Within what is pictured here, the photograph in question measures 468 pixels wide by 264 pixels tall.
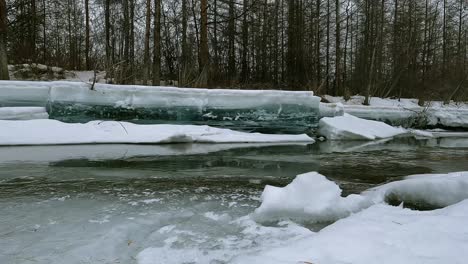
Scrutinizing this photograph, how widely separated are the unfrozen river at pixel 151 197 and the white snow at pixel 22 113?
5.04 feet

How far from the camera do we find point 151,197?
3.86 meters

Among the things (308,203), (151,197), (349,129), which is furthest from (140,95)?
(308,203)

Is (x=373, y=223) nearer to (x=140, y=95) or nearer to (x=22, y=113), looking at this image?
(x=140, y=95)

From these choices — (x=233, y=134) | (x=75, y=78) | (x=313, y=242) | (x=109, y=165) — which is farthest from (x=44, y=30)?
(x=313, y=242)

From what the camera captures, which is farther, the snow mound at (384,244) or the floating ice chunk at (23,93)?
the floating ice chunk at (23,93)

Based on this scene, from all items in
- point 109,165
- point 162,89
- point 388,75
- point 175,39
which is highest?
point 175,39

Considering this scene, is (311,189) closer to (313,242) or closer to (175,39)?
(313,242)

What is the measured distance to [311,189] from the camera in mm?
3359

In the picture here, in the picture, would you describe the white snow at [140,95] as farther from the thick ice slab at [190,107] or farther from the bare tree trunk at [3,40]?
the bare tree trunk at [3,40]

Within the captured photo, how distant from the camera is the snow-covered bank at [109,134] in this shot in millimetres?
7871

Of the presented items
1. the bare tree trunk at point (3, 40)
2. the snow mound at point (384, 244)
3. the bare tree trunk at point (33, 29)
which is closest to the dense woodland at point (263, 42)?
the bare tree trunk at point (33, 29)

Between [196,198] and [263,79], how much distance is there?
700 inches

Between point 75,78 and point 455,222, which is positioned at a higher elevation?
point 75,78

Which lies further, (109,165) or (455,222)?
(109,165)
